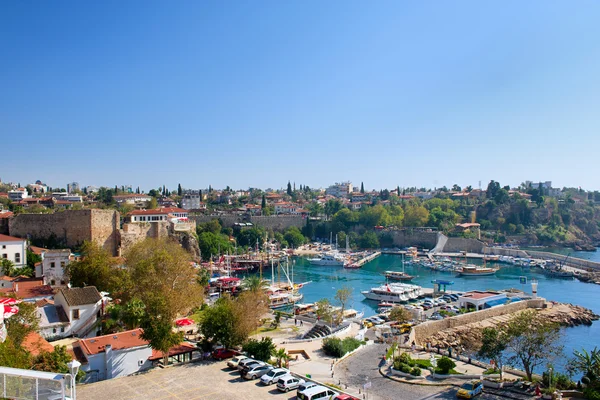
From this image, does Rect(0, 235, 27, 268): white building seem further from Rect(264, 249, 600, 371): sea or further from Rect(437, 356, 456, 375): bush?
Rect(437, 356, 456, 375): bush

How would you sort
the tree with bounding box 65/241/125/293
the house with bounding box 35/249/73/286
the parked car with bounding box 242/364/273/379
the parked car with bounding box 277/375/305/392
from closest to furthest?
1. the parked car with bounding box 277/375/305/392
2. the parked car with bounding box 242/364/273/379
3. the tree with bounding box 65/241/125/293
4. the house with bounding box 35/249/73/286

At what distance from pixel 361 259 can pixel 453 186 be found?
250 feet

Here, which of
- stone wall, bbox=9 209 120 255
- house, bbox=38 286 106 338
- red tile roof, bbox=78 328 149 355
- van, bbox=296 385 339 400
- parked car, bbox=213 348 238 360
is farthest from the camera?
stone wall, bbox=9 209 120 255

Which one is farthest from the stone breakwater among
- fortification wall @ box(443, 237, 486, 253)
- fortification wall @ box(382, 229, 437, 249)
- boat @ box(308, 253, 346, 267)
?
fortification wall @ box(382, 229, 437, 249)

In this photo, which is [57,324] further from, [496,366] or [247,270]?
[247,270]

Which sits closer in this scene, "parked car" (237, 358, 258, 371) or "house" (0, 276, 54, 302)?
"parked car" (237, 358, 258, 371)

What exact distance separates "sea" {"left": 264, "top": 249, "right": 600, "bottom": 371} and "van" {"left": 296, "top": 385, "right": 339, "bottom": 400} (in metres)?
16.7

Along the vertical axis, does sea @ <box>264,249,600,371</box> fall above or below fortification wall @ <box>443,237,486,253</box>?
below

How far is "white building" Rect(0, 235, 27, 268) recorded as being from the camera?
84.7 feet

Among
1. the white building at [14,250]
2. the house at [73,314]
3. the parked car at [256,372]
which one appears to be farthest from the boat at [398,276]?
the parked car at [256,372]

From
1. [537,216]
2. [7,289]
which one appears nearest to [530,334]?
[7,289]

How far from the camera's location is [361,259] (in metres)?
57.4

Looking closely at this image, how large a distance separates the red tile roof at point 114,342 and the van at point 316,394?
5975 mm

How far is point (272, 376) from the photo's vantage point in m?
12.8
